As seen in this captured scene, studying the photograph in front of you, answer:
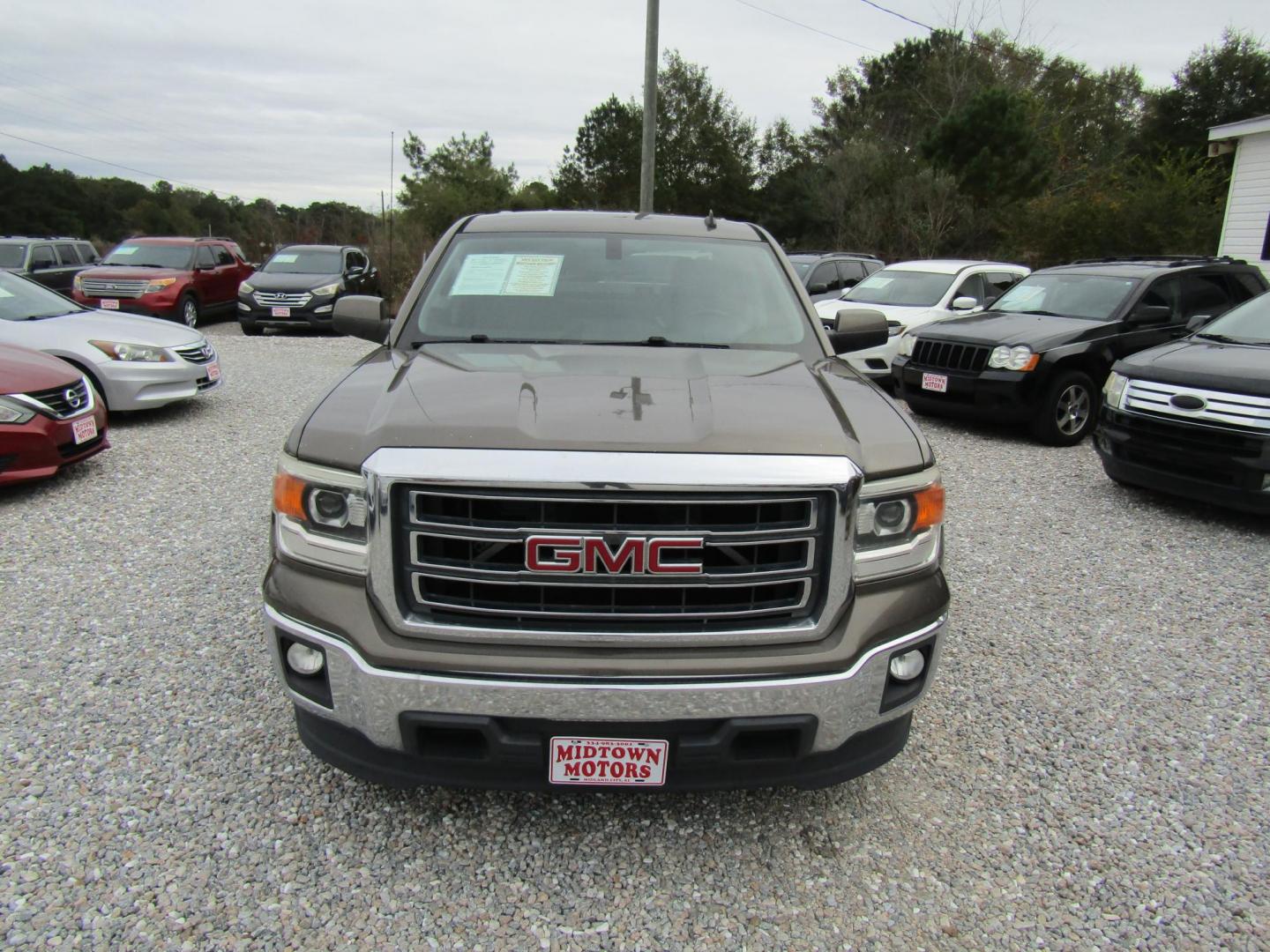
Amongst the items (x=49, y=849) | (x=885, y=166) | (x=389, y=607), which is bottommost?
(x=49, y=849)

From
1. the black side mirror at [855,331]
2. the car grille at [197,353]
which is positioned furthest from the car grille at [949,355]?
the car grille at [197,353]

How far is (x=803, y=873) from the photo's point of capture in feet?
7.99

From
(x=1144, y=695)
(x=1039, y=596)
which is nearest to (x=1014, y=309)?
(x=1039, y=596)

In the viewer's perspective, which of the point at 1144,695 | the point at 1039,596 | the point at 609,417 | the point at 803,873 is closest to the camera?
the point at 609,417

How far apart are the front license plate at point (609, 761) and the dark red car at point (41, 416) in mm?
5122

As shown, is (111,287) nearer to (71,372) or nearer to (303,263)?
(303,263)

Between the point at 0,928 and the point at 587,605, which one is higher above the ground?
the point at 587,605

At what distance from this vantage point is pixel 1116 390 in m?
6.34

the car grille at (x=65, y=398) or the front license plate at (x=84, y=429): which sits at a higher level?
the car grille at (x=65, y=398)

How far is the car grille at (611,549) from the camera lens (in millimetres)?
2105

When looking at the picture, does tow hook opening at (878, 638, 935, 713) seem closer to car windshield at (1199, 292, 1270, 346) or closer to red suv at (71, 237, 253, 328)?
car windshield at (1199, 292, 1270, 346)

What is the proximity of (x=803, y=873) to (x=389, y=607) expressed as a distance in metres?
1.39

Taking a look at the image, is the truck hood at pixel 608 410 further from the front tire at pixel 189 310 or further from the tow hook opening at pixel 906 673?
the front tire at pixel 189 310

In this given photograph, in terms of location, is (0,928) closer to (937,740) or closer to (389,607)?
(389,607)
